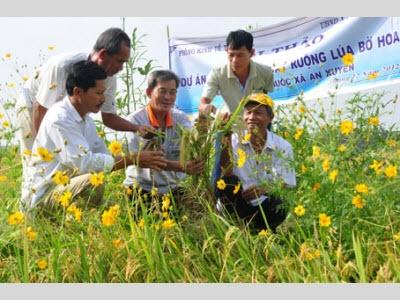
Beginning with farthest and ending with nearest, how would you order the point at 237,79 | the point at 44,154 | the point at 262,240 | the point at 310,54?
the point at 310,54 < the point at 237,79 < the point at 262,240 < the point at 44,154

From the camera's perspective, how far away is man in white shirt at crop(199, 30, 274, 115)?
13.3 feet

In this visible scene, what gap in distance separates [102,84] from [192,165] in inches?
23.0

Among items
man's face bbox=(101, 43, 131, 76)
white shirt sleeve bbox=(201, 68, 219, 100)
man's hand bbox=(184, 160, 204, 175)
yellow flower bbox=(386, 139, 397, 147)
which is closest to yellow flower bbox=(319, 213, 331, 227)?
yellow flower bbox=(386, 139, 397, 147)

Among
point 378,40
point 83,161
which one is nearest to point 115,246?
point 83,161

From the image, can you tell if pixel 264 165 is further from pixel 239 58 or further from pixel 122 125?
pixel 239 58

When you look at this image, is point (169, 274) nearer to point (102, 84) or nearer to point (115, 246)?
point (115, 246)

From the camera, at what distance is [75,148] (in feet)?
10.2

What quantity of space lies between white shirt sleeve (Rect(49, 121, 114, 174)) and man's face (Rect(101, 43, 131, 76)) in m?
0.55

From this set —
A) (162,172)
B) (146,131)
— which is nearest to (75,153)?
(146,131)

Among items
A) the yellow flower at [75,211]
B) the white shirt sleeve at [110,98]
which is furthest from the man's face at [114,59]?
the yellow flower at [75,211]

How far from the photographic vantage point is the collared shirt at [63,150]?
3.02 metres

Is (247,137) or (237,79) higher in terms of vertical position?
(237,79)

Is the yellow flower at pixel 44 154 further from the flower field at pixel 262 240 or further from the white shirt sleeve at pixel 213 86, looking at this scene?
the white shirt sleeve at pixel 213 86

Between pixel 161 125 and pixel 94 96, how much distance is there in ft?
1.75
